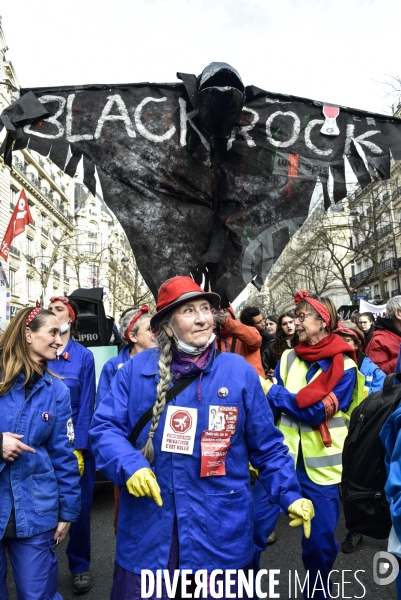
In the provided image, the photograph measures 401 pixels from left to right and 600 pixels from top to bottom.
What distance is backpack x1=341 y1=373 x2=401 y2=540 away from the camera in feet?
7.06

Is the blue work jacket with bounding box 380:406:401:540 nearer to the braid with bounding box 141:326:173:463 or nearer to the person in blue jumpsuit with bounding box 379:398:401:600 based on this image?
the person in blue jumpsuit with bounding box 379:398:401:600

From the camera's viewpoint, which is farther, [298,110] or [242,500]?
[298,110]

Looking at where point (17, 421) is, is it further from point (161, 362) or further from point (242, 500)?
point (242, 500)

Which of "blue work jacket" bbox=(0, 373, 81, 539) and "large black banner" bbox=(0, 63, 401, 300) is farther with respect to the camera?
"large black banner" bbox=(0, 63, 401, 300)

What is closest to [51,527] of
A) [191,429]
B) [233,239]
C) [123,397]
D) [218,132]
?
[123,397]

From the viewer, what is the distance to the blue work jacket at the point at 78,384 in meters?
3.76

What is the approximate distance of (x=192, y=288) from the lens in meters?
2.38

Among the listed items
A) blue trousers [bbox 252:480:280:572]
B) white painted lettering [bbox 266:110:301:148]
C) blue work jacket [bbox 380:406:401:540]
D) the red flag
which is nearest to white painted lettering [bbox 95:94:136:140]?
white painted lettering [bbox 266:110:301:148]

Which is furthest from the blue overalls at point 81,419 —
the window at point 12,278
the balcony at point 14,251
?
the window at point 12,278

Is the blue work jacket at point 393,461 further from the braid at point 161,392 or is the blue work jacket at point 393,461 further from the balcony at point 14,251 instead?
the balcony at point 14,251

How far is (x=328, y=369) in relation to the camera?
3391 mm

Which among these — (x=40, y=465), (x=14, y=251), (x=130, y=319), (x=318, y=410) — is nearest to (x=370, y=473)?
(x=318, y=410)

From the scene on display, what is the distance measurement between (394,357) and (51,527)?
430 centimetres
